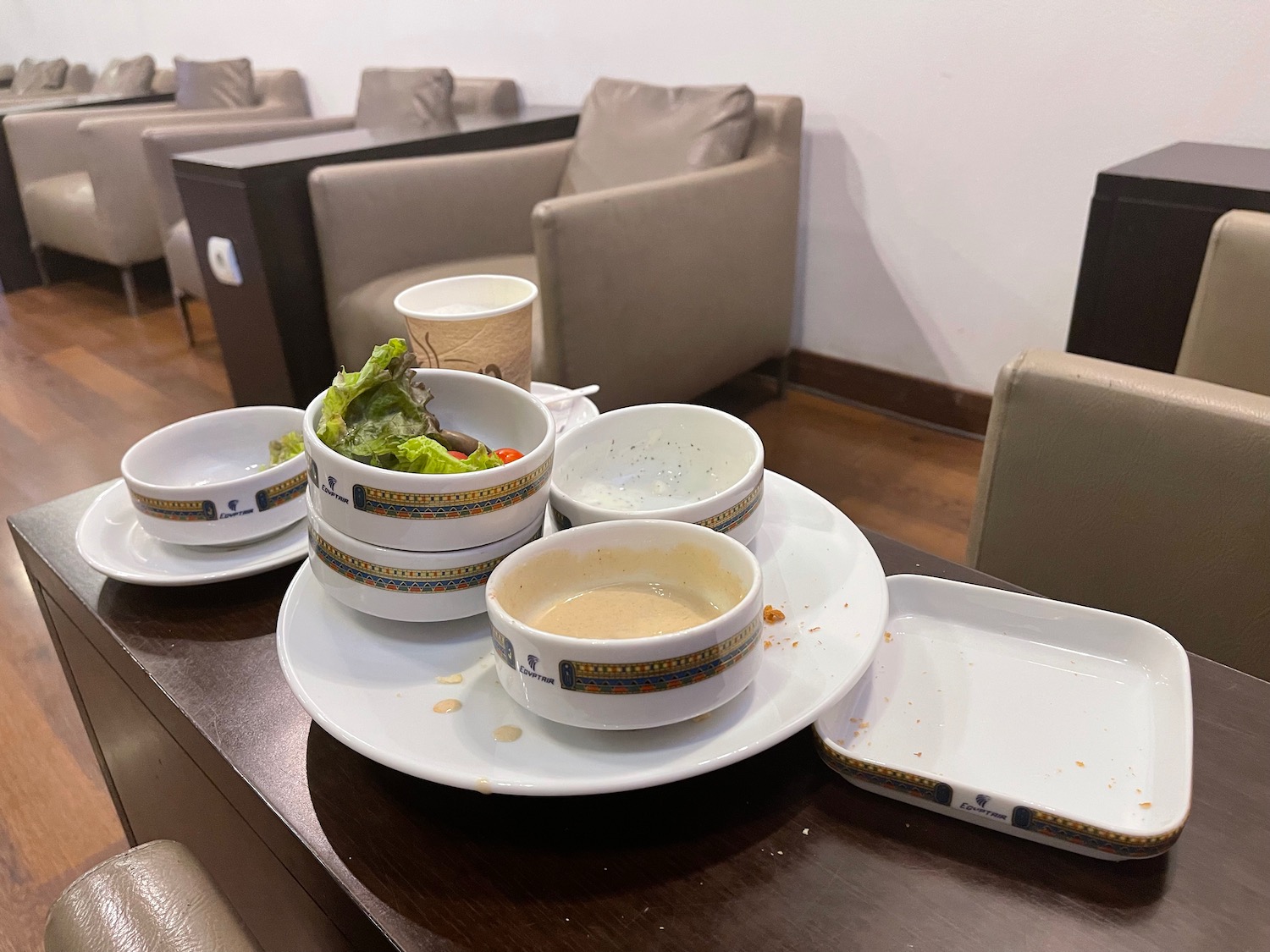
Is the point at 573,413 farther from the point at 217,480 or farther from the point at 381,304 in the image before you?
the point at 381,304

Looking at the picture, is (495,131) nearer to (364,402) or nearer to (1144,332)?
(1144,332)

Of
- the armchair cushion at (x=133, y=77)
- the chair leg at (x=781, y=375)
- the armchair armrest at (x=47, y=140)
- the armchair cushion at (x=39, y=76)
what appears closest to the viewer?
the chair leg at (x=781, y=375)

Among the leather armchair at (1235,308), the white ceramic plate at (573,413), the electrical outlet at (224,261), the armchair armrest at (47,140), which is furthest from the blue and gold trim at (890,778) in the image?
the armchair armrest at (47,140)

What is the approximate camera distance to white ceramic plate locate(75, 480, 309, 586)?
721 mm

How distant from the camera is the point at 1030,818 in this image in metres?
0.49

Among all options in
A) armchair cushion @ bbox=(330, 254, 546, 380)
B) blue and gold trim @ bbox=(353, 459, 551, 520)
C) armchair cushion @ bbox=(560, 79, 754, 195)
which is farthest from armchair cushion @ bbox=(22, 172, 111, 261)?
blue and gold trim @ bbox=(353, 459, 551, 520)

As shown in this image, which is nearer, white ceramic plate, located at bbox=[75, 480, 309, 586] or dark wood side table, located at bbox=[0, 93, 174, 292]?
white ceramic plate, located at bbox=[75, 480, 309, 586]

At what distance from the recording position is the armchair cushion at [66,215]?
11.0 ft

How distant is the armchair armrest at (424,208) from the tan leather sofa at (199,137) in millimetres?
467

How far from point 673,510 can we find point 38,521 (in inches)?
25.7

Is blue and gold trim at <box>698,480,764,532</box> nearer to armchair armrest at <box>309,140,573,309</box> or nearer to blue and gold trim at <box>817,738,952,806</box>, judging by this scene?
blue and gold trim at <box>817,738,952,806</box>

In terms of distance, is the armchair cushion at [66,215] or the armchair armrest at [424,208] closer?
the armchair armrest at [424,208]

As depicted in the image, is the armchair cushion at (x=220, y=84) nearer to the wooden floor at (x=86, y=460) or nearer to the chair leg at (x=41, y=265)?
the wooden floor at (x=86, y=460)

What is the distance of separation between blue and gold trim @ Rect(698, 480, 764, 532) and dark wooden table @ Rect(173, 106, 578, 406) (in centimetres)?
168
